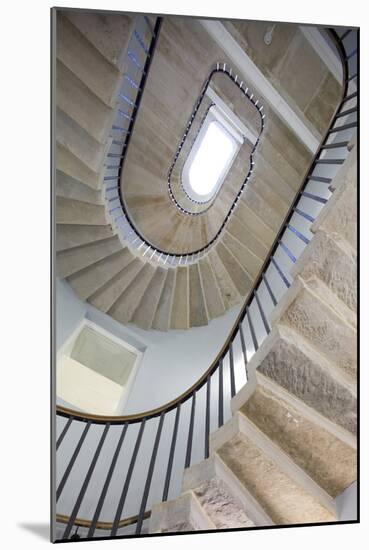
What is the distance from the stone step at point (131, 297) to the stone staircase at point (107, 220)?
0.04ft

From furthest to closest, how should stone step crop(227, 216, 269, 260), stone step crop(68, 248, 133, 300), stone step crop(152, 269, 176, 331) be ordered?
stone step crop(152, 269, 176, 331), stone step crop(227, 216, 269, 260), stone step crop(68, 248, 133, 300)

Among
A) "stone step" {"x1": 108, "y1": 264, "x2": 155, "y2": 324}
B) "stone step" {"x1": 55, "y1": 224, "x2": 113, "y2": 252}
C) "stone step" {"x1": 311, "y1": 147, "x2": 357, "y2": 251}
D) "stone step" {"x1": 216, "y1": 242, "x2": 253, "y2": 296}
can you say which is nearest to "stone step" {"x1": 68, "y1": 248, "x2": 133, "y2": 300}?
"stone step" {"x1": 108, "y1": 264, "x2": 155, "y2": 324}

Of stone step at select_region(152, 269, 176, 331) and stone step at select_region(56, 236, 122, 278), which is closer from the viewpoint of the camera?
stone step at select_region(56, 236, 122, 278)

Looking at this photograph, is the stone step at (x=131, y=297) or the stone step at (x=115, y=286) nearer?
the stone step at (x=115, y=286)

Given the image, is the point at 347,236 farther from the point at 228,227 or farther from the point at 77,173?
the point at 228,227

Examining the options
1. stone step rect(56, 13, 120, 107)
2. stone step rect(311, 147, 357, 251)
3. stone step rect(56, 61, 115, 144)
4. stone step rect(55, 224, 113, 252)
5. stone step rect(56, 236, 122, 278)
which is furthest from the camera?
stone step rect(56, 236, 122, 278)

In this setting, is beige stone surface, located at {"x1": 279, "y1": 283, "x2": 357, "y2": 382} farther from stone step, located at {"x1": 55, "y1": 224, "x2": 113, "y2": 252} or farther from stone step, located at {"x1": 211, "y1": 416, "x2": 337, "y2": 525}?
stone step, located at {"x1": 55, "y1": 224, "x2": 113, "y2": 252}

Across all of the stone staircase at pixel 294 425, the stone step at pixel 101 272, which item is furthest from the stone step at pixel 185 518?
the stone step at pixel 101 272

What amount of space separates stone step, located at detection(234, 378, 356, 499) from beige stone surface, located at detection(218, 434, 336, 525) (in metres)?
0.10

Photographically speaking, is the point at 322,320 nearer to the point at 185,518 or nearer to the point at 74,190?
the point at 185,518

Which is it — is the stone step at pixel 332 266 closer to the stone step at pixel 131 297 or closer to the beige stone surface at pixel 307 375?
the beige stone surface at pixel 307 375

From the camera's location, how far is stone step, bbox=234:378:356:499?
1968 millimetres

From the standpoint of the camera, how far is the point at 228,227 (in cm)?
501

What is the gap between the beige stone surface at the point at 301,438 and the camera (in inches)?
77.6
